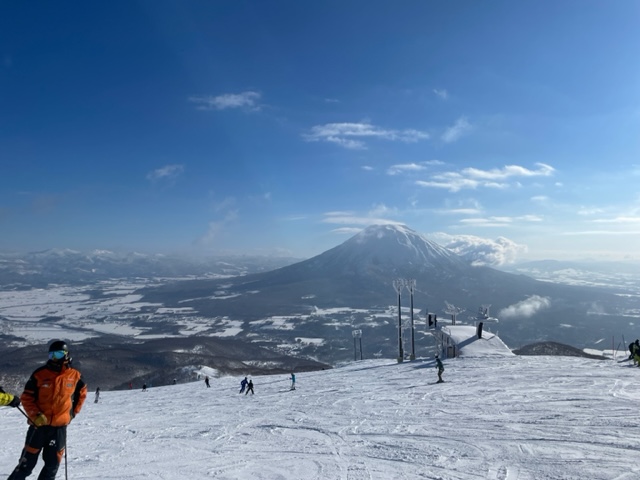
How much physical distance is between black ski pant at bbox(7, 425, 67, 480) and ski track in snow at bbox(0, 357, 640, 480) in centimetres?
262

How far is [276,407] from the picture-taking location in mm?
20078

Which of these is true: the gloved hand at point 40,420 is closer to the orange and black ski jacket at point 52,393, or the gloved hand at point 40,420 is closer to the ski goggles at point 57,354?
the orange and black ski jacket at point 52,393

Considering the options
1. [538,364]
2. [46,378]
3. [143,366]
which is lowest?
[143,366]

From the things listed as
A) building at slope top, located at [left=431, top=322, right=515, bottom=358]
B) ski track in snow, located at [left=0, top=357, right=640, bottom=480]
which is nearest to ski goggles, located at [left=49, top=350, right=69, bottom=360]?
ski track in snow, located at [left=0, top=357, right=640, bottom=480]

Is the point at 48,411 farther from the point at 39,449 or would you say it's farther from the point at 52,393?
the point at 39,449

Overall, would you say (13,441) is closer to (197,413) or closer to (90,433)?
(90,433)

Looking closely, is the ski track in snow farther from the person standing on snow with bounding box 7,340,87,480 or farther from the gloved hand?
the gloved hand

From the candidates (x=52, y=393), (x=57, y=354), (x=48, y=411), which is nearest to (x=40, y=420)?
(x=48, y=411)

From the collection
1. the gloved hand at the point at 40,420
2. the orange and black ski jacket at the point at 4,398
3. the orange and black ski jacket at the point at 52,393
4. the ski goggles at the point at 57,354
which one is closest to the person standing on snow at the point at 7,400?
the orange and black ski jacket at the point at 4,398

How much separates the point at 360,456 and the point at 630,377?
17686 millimetres

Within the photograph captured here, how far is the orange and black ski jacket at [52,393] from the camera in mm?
6777

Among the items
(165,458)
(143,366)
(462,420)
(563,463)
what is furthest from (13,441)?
(143,366)

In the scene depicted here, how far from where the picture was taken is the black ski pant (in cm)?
686

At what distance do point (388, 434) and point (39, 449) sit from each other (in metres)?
8.86
